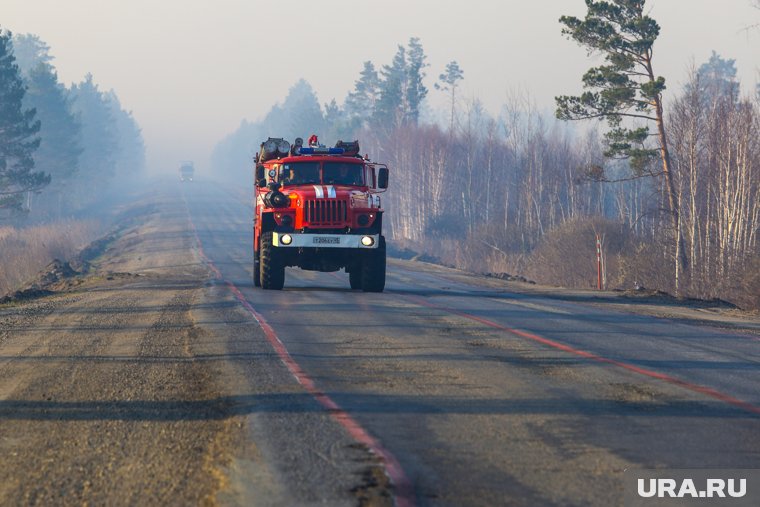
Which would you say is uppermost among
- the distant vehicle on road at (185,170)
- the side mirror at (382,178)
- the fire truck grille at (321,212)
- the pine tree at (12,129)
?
the distant vehicle on road at (185,170)

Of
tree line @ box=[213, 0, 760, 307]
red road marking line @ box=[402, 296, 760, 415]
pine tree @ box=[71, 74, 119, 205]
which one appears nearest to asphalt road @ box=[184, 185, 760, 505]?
red road marking line @ box=[402, 296, 760, 415]

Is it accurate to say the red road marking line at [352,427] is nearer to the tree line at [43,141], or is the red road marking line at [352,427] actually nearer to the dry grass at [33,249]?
the dry grass at [33,249]

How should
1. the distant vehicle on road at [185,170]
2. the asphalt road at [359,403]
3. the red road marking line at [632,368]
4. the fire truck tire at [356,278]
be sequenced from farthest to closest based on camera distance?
the distant vehicle on road at [185,170], the fire truck tire at [356,278], the red road marking line at [632,368], the asphalt road at [359,403]

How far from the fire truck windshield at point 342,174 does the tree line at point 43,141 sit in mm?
39978

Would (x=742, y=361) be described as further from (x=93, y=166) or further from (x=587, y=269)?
(x=93, y=166)

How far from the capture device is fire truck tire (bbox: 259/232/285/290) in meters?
19.1

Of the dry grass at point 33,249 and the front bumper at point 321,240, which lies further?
the dry grass at point 33,249

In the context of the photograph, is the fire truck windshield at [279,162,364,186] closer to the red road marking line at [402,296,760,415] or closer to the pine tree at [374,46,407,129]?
the red road marking line at [402,296,760,415]

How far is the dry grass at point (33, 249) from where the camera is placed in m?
33.2

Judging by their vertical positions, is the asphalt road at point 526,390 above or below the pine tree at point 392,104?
below

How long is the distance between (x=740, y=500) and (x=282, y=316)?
1007 centimetres

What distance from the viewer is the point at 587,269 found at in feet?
121

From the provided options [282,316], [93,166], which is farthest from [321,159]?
[93,166]

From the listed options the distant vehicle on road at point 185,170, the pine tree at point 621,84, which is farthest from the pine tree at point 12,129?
the distant vehicle on road at point 185,170
